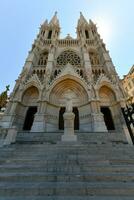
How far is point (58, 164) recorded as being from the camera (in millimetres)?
4344

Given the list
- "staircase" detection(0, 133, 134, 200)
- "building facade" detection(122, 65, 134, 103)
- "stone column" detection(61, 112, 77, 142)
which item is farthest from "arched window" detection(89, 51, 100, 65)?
"staircase" detection(0, 133, 134, 200)

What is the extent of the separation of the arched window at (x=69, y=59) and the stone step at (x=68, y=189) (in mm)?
20054

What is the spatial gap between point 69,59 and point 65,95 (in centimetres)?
892

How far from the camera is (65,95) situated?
55.2ft

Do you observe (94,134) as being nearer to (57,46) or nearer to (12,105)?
(12,105)

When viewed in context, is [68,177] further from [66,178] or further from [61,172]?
[61,172]

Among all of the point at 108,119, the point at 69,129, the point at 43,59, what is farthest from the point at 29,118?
the point at 43,59

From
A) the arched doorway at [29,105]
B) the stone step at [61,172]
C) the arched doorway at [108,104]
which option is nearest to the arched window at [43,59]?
the arched doorway at [29,105]

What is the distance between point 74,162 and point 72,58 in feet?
68.1

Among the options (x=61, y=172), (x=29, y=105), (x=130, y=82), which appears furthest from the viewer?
(x=130, y=82)

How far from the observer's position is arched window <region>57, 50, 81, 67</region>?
21.8 metres

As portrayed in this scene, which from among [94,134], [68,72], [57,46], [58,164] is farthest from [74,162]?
[57,46]

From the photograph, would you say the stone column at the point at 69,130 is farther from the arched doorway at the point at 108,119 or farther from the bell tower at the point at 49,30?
the bell tower at the point at 49,30

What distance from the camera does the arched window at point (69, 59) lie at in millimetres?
21750
